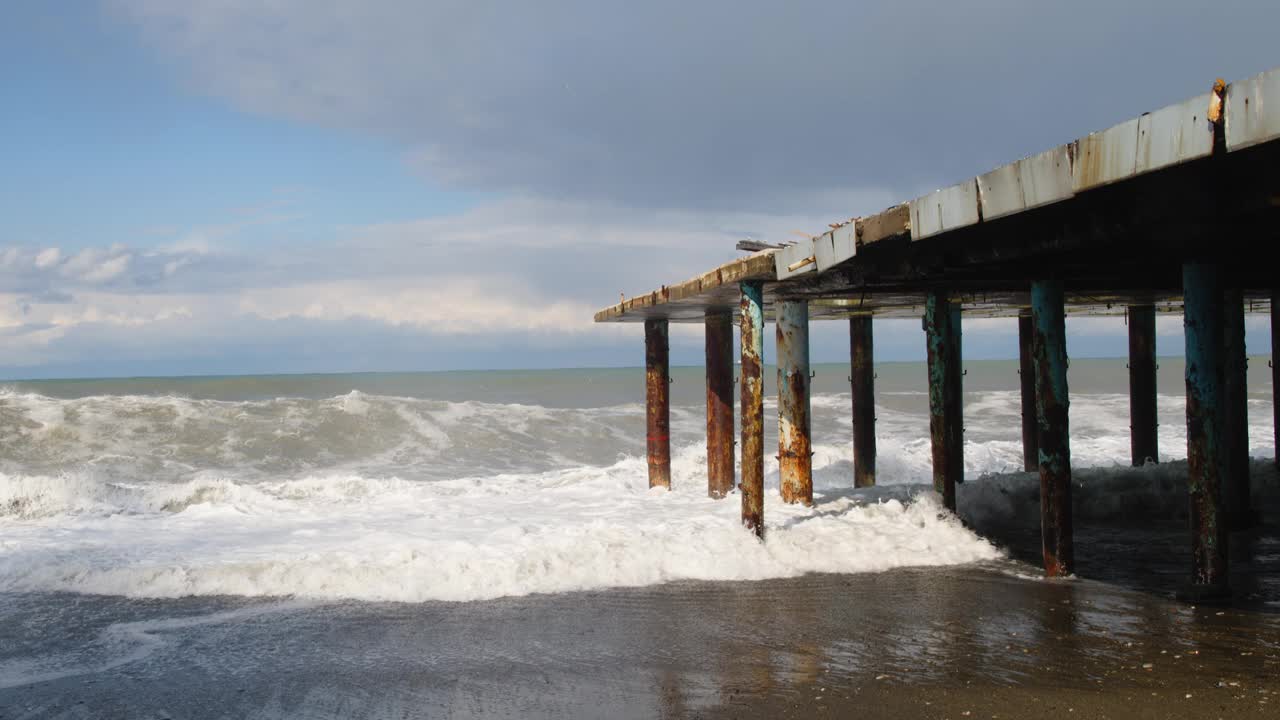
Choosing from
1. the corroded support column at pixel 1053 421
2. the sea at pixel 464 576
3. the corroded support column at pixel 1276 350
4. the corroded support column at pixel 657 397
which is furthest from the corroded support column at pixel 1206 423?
the corroded support column at pixel 657 397

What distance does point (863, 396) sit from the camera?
535 inches

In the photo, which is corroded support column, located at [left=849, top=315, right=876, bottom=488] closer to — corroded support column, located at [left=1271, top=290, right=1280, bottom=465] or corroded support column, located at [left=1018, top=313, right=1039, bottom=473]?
corroded support column, located at [left=1018, top=313, right=1039, bottom=473]

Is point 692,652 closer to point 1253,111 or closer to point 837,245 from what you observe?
point 837,245

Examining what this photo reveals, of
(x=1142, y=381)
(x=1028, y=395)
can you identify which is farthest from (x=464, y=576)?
(x=1142, y=381)

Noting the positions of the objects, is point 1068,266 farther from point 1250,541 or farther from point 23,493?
point 23,493

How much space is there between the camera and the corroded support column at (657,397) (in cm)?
1354

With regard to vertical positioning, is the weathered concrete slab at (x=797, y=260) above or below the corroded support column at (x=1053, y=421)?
above

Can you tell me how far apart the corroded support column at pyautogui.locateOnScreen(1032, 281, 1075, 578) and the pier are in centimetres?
2

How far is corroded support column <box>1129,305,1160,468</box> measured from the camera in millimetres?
13523

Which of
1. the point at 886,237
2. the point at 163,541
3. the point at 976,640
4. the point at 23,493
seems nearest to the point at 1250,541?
the point at 976,640

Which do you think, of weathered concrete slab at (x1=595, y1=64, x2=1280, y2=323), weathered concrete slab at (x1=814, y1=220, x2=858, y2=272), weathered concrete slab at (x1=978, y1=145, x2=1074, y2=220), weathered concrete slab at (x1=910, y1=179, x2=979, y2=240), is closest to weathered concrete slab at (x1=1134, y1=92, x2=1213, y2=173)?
weathered concrete slab at (x1=595, y1=64, x2=1280, y2=323)

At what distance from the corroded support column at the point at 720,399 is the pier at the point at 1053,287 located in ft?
0.09

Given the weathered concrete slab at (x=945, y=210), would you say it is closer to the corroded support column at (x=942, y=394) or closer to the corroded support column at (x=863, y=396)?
the corroded support column at (x=942, y=394)

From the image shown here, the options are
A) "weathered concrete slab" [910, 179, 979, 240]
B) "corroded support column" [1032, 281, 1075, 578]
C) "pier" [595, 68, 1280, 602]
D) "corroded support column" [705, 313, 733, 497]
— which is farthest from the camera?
"corroded support column" [705, 313, 733, 497]
